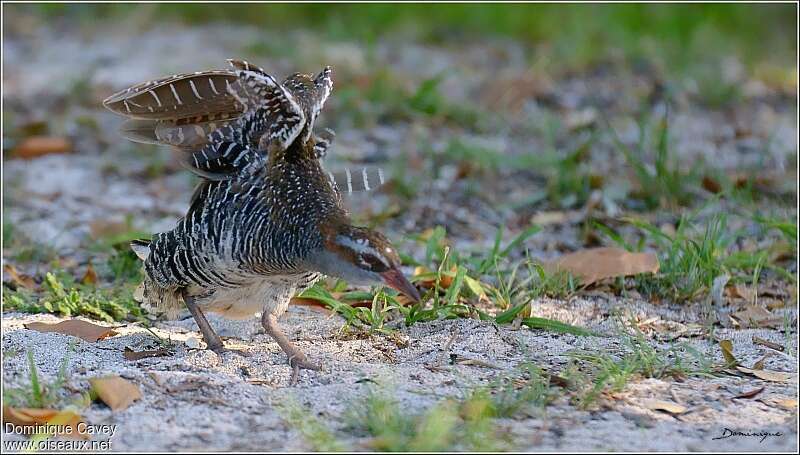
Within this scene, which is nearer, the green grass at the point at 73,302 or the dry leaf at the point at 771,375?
the dry leaf at the point at 771,375

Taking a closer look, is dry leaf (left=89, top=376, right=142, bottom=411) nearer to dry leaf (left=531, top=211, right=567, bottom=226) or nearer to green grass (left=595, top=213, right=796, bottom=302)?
green grass (left=595, top=213, right=796, bottom=302)

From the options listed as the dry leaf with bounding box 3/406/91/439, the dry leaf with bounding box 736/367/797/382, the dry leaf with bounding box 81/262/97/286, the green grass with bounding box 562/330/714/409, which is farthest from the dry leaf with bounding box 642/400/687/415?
the dry leaf with bounding box 81/262/97/286

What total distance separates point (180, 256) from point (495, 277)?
1671mm

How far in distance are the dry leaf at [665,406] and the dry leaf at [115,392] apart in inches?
68.0

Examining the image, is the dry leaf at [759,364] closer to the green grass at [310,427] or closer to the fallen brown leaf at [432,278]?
the fallen brown leaf at [432,278]

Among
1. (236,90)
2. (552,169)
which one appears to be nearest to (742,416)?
(236,90)

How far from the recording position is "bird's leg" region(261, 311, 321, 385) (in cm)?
422

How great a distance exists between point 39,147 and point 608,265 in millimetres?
4129

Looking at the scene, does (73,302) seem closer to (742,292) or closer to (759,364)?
(759,364)

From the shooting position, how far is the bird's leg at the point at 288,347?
4.22 m

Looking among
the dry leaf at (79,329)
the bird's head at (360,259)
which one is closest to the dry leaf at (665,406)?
the bird's head at (360,259)

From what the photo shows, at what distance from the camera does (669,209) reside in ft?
21.5

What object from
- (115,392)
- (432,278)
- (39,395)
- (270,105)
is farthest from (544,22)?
(39,395)

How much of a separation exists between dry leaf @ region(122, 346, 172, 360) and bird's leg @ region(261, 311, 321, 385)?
16.0 inches
